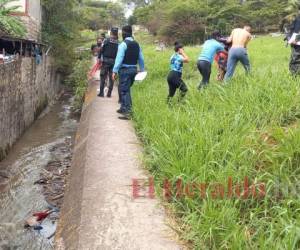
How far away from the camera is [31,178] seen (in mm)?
9734

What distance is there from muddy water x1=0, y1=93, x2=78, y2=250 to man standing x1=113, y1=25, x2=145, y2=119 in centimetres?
254

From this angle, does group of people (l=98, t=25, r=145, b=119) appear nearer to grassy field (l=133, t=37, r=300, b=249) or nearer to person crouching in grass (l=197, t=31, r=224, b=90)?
grassy field (l=133, t=37, r=300, b=249)

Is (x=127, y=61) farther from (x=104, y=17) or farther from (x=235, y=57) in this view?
(x=104, y=17)

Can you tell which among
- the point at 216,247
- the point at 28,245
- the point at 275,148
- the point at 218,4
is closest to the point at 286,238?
the point at 216,247

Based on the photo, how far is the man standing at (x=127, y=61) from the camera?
25.9ft

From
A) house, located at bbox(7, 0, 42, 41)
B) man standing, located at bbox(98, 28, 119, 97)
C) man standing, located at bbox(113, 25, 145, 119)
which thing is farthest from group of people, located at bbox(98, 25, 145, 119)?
house, located at bbox(7, 0, 42, 41)

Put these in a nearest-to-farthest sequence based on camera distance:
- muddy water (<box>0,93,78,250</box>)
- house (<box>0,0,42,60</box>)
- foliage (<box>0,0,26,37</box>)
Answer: muddy water (<box>0,93,78,250</box>)
house (<box>0,0,42,60</box>)
foliage (<box>0,0,26,37</box>)

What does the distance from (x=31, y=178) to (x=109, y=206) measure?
228 inches

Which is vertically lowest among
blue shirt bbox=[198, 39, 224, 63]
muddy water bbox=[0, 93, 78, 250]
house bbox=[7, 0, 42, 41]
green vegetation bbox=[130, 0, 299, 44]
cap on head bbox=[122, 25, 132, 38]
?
muddy water bbox=[0, 93, 78, 250]

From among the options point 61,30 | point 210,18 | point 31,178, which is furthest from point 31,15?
point 210,18

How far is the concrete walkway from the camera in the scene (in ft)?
12.4

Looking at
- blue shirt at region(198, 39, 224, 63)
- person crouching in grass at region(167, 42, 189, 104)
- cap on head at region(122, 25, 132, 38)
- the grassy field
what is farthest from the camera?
blue shirt at region(198, 39, 224, 63)

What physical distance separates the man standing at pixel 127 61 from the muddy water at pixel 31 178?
100 inches

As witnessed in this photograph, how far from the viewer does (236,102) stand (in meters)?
6.41
